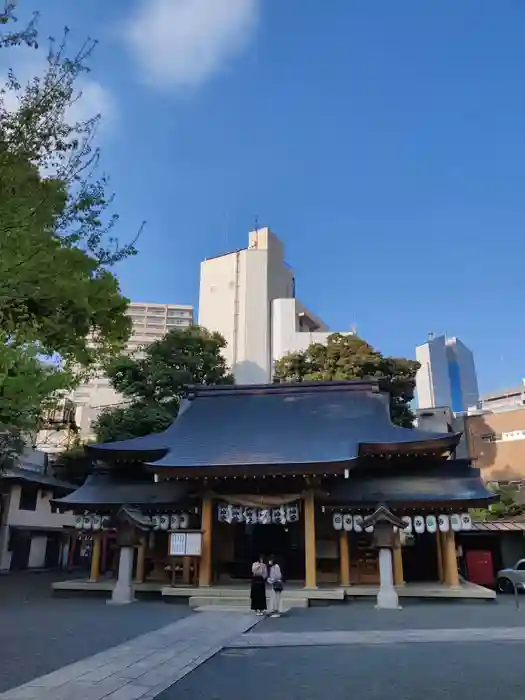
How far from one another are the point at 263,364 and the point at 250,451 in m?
38.1

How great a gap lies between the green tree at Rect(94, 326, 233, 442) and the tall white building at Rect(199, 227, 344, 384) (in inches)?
818

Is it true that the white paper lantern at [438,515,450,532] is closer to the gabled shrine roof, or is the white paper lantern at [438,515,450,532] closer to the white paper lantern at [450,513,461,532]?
the white paper lantern at [450,513,461,532]

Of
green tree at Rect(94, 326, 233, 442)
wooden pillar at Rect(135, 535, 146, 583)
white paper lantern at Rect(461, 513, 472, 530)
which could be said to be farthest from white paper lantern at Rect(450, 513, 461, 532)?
green tree at Rect(94, 326, 233, 442)

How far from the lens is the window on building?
3197 centimetres

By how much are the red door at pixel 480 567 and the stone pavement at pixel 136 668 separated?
15.4 metres

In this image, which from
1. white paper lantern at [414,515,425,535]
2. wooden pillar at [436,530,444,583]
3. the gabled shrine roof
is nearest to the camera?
white paper lantern at [414,515,425,535]

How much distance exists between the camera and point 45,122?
684cm

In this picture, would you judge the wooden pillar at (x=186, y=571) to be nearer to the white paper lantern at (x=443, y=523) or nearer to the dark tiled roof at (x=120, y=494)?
the dark tiled roof at (x=120, y=494)

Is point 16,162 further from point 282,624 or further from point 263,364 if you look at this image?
point 263,364

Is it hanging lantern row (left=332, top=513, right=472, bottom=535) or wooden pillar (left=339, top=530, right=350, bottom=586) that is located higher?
hanging lantern row (left=332, top=513, right=472, bottom=535)

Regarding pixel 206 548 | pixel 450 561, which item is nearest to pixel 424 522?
pixel 450 561

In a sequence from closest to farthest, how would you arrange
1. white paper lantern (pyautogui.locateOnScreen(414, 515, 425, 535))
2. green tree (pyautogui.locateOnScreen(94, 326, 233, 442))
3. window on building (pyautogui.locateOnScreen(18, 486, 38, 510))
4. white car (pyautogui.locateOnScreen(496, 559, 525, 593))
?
white paper lantern (pyautogui.locateOnScreen(414, 515, 425, 535)), white car (pyautogui.locateOnScreen(496, 559, 525, 593)), green tree (pyautogui.locateOnScreen(94, 326, 233, 442)), window on building (pyautogui.locateOnScreen(18, 486, 38, 510))

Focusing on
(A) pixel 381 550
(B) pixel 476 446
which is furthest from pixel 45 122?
(B) pixel 476 446

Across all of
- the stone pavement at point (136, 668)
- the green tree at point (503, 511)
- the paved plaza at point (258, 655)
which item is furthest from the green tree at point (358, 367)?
the stone pavement at point (136, 668)
